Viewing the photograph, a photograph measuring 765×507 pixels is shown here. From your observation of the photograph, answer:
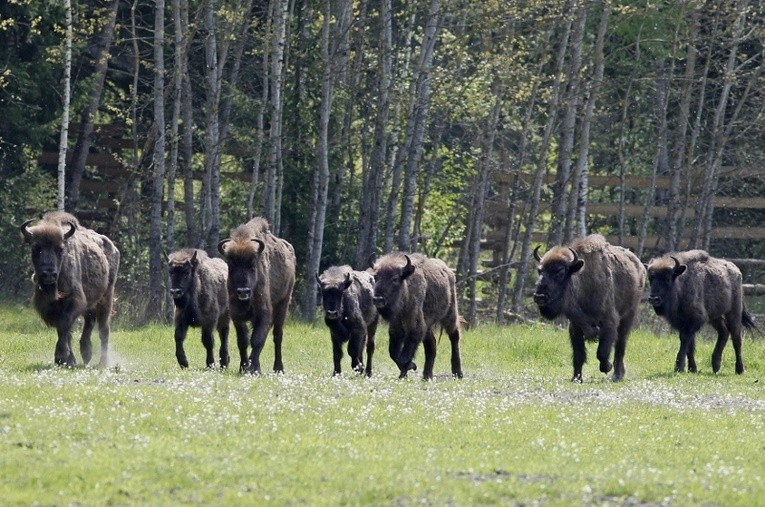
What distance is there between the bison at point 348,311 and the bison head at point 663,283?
5226 mm

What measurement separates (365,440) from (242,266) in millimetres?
7008

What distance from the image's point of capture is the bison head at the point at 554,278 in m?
19.2

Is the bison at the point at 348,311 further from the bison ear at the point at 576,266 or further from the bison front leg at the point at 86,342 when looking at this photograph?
the bison front leg at the point at 86,342

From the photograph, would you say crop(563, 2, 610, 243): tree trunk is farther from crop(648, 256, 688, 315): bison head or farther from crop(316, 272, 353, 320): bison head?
crop(316, 272, 353, 320): bison head

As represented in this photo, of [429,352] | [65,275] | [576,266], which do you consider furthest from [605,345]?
[65,275]

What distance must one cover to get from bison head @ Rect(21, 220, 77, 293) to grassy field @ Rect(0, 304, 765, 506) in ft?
3.60

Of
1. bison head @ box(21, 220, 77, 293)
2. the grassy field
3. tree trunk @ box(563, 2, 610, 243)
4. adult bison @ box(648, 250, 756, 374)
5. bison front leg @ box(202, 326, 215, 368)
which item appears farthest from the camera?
tree trunk @ box(563, 2, 610, 243)

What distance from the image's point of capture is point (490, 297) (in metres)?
38.3

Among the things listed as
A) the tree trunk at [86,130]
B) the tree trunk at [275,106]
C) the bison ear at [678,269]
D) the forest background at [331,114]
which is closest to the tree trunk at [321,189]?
the forest background at [331,114]

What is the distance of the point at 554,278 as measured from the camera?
19453mm

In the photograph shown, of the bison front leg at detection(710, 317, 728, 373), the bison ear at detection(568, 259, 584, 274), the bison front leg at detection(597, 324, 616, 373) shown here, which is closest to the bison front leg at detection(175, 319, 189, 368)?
the bison ear at detection(568, 259, 584, 274)

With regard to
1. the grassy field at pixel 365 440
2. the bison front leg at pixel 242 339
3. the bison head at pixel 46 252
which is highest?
the bison head at pixel 46 252

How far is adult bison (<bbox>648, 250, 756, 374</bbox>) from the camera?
22.5 metres

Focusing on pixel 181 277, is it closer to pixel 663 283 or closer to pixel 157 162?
pixel 663 283
